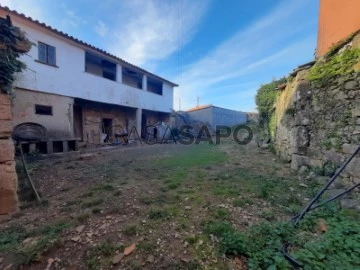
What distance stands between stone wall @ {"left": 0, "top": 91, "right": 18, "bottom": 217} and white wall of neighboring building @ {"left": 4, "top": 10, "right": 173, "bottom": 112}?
5899mm

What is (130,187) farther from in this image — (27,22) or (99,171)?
(27,22)

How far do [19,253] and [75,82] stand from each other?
30.2ft

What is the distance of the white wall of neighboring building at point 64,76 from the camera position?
813 cm

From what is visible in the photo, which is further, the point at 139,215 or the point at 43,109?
the point at 43,109

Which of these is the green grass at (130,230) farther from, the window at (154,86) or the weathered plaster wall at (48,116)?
the window at (154,86)

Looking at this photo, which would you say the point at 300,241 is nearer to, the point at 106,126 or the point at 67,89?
the point at 67,89

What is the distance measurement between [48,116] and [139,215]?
27.0 feet

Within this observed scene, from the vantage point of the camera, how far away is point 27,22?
26.2 ft

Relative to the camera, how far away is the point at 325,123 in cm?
461

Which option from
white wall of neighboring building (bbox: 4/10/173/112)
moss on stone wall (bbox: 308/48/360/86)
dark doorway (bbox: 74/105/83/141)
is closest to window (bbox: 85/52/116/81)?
white wall of neighboring building (bbox: 4/10/173/112)

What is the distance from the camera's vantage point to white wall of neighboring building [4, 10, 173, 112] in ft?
26.7

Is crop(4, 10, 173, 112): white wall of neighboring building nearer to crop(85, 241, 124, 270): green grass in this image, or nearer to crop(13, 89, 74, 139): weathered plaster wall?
crop(13, 89, 74, 139): weathered plaster wall

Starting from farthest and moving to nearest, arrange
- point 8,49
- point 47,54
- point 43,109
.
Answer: point 43,109, point 47,54, point 8,49

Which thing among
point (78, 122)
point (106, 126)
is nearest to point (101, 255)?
point (78, 122)
